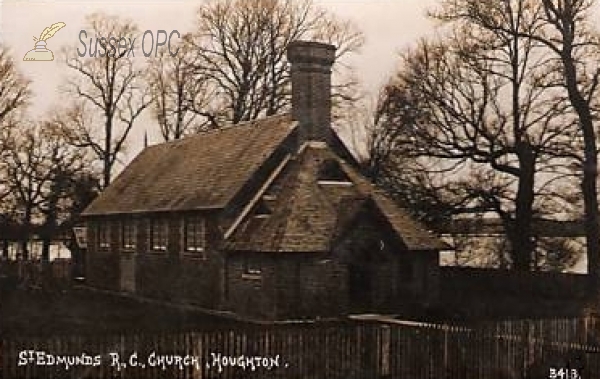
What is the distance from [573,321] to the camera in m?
12.5

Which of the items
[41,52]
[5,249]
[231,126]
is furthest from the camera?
[231,126]

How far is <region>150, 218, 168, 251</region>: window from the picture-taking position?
22891 millimetres

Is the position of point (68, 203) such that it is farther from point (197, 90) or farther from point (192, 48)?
point (192, 48)

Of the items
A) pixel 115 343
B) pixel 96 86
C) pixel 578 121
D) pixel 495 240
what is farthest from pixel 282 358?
pixel 578 121

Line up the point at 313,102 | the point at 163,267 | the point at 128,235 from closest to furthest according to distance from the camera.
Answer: the point at 313,102 → the point at 163,267 → the point at 128,235

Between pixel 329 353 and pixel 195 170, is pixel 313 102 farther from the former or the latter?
pixel 329 353

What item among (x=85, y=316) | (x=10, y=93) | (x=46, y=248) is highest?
(x=10, y=93)

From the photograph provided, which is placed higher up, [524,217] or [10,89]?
[10,89]

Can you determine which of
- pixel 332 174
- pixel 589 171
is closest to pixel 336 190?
pixel 332 174

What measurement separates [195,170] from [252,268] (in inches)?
194

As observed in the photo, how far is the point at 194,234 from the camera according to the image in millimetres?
21438

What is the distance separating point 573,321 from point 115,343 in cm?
704

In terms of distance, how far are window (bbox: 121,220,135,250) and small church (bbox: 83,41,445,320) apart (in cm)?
7

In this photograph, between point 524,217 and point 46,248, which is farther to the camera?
point 46,248
